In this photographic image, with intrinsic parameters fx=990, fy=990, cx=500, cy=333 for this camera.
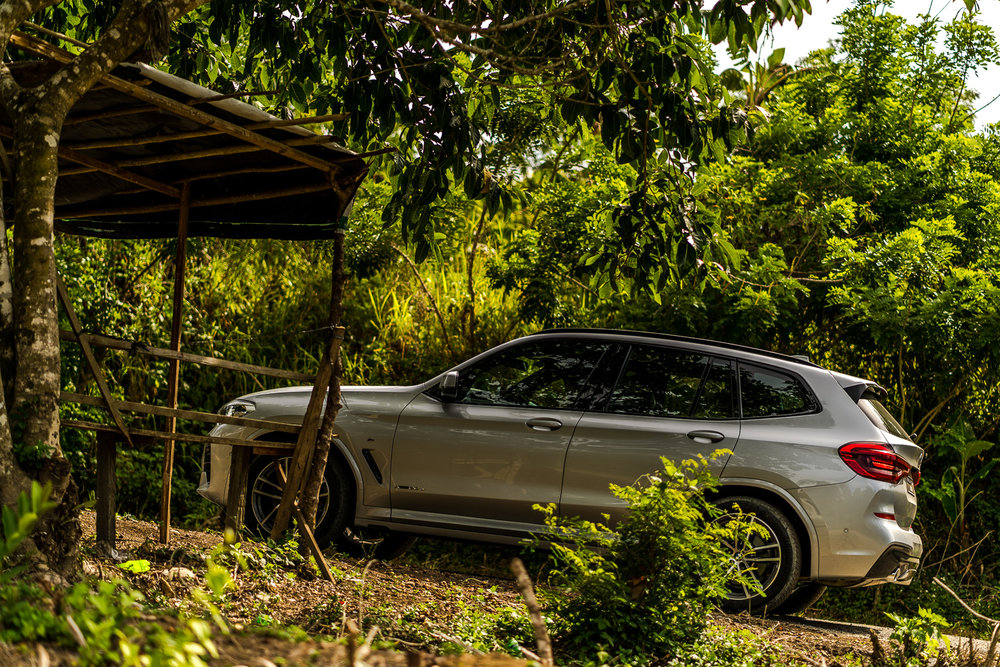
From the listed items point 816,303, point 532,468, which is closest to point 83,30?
point 532,468

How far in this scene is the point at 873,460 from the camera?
640 centimetres

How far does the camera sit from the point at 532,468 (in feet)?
22.4

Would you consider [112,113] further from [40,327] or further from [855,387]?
[855,387]

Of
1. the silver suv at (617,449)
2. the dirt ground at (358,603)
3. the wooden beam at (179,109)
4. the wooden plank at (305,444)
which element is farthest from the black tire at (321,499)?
the wooden beam at (179,109)

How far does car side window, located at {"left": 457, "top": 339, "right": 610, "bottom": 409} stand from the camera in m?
7.08

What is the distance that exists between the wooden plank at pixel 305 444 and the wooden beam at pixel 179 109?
3.56ft

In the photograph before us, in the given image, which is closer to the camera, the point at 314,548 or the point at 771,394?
the point at 314,548

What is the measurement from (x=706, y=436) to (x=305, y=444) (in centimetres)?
265

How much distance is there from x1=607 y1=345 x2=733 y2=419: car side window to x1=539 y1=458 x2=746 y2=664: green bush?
1.97m

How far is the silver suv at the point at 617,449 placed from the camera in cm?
639

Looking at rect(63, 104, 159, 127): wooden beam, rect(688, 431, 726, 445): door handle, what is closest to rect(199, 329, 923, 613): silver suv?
rect(688, 431, 726, 445): door handle

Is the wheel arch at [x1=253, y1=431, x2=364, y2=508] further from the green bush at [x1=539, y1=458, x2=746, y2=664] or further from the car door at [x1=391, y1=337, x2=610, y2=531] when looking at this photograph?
the green bush at [x1=539, y1=458, x2=746, y2=664]

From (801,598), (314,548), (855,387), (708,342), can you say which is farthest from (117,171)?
(801,598)

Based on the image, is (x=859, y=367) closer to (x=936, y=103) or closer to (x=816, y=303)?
(x=816, y=303)
